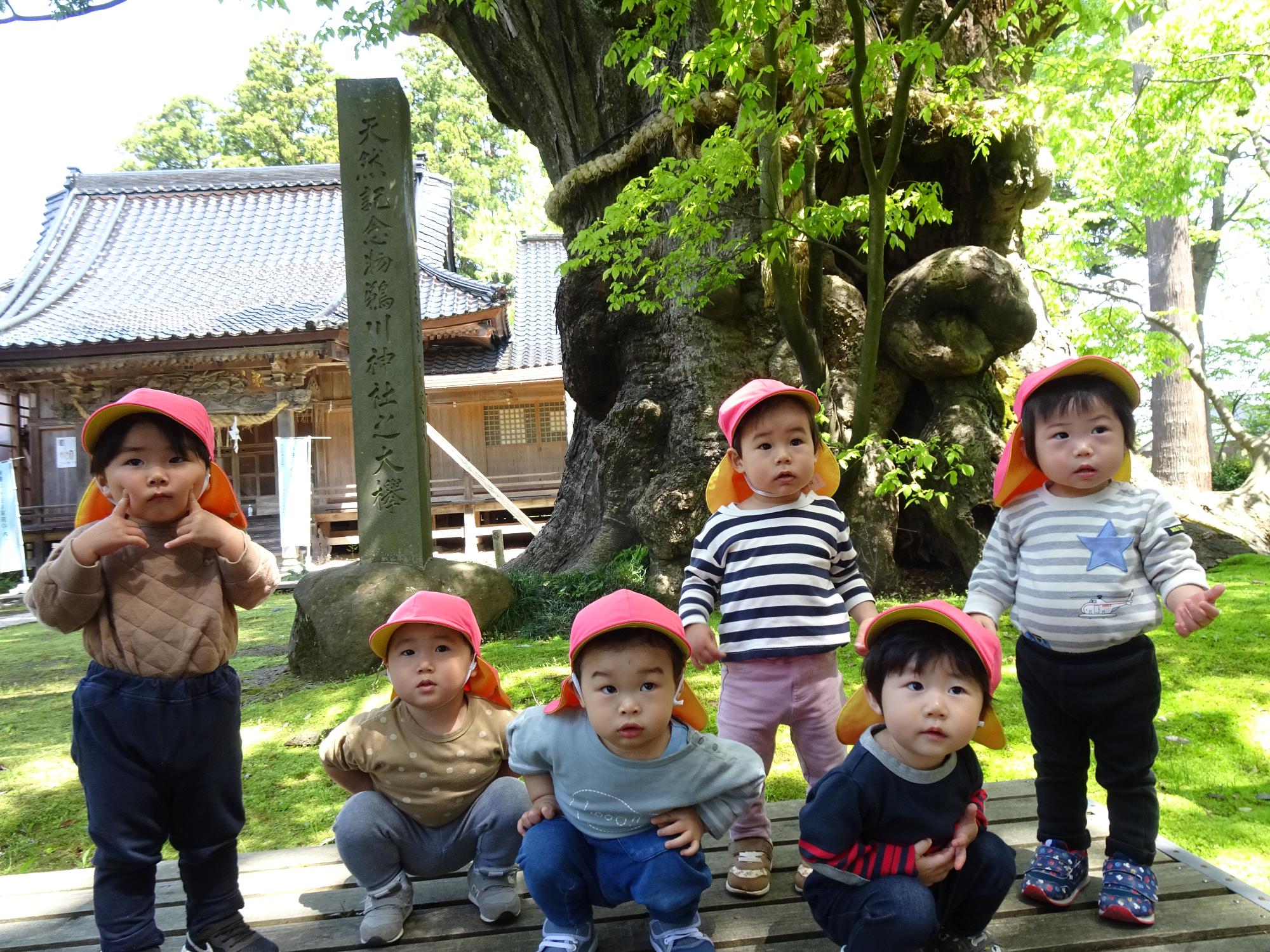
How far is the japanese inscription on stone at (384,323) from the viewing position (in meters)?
5.91

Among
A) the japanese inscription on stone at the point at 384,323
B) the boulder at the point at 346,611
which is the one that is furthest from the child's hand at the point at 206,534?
the japanese inscription on stone at the point at 384,323

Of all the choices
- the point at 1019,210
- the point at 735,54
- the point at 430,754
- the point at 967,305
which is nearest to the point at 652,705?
the point at 430,754

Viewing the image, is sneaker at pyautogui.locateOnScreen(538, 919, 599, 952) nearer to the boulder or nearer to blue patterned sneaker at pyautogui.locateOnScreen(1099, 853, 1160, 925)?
blue patterned sneaker at pyautogui.locateOnScreen(1099, 853, 1160, 925)

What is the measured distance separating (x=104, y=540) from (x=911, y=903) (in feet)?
6.29

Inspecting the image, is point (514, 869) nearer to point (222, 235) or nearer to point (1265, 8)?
point (1265, 8)

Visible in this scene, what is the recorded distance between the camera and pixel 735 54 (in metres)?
3.67

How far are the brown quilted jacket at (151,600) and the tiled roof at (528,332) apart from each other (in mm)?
11161

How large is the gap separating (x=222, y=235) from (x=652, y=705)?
1779 centimetres

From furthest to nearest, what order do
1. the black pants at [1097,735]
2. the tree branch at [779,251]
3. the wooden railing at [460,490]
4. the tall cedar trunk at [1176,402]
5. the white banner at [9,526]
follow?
the wooden railing at [460,490], the tall cedar trunk at [1176,402], the white banner at [9,526], the tree branch at [779,251], the black pants at [1097,735]

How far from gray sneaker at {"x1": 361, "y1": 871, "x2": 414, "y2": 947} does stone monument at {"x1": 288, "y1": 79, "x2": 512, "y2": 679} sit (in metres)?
3.53

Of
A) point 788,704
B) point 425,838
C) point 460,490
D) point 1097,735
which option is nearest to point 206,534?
point 425,838

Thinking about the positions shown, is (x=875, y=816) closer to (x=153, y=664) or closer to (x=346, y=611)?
(x=153, y=664)

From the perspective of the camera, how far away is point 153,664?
2.01 metres

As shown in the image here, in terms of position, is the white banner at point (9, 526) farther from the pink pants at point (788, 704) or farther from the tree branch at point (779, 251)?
the pink pants at point (788, 704)
